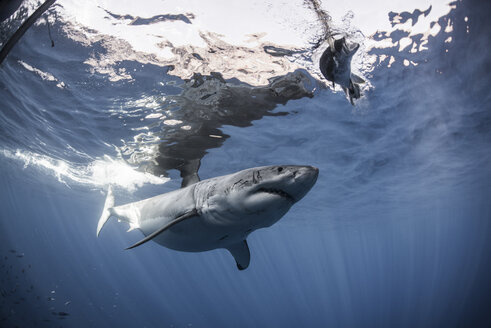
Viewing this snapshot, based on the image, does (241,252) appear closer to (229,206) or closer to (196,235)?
(196,235)

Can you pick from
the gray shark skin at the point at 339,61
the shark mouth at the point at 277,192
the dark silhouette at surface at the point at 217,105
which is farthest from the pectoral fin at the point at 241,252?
the dark silhouette at surface at the point at 217,105

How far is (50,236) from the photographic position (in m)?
127

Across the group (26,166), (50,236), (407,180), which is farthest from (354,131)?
(50,236)

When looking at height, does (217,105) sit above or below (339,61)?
above

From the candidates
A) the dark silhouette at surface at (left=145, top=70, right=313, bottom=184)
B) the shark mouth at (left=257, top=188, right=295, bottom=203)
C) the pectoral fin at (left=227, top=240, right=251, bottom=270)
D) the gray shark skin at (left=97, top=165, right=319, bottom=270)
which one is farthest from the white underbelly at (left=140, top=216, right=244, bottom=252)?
the dark silhouette at surface at (left=145, top=70, right=313, bottom=184)

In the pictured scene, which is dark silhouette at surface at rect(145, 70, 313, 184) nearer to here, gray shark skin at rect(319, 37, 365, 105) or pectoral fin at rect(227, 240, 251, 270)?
pectoral fin at rect(227, 240, 251, 270)

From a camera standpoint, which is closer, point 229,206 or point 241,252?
point 229,206

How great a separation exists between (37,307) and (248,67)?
112ft

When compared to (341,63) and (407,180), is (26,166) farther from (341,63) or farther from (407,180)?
(407,180)

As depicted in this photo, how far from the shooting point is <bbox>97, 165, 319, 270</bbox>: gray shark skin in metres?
2.62

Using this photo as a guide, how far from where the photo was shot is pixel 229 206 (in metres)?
3.08

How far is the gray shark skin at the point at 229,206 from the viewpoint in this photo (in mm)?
2625

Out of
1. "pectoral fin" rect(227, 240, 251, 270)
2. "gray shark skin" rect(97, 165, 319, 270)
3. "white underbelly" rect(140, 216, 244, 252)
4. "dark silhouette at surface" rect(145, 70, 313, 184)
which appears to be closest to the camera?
"gray shark skin" rect(97, 165, 319, 270)

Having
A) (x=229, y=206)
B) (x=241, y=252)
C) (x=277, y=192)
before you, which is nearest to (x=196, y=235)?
(x=229, y=206)
